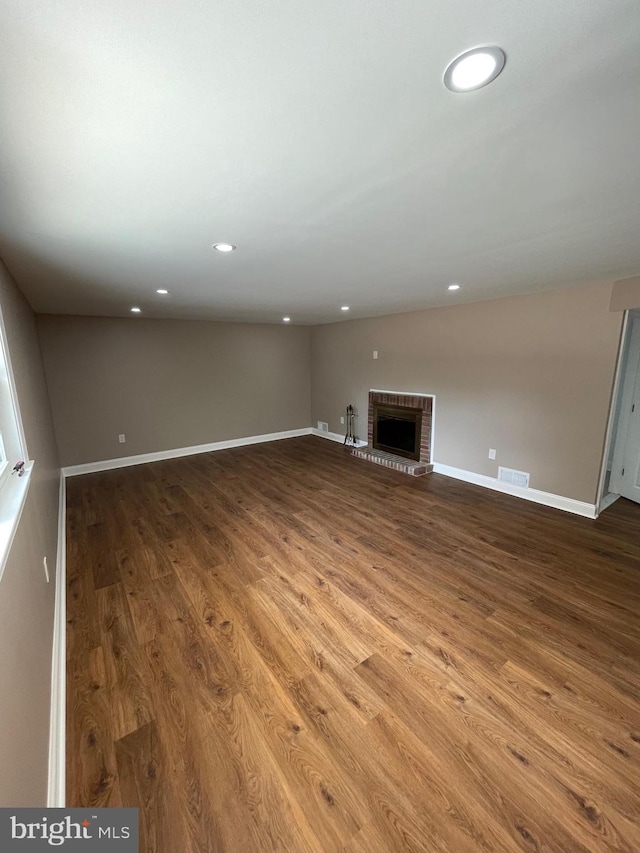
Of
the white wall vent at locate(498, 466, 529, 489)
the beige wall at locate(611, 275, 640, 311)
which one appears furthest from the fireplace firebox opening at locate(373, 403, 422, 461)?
the beige wall at locate(611, 275, 640, 311)

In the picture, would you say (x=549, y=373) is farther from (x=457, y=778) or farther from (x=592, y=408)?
(x=457, y=778)

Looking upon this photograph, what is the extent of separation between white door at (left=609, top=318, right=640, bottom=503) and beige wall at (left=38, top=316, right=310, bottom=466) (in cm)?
480

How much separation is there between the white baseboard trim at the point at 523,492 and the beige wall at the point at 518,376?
2.9 inches

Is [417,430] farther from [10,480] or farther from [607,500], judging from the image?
[10,480]

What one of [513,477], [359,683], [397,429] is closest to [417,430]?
[397,429]

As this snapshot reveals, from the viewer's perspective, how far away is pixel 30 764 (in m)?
1.06

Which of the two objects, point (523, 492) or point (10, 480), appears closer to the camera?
point (10, 480)

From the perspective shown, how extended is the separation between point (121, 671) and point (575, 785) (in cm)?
206

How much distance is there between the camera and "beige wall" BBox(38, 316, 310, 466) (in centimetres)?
465

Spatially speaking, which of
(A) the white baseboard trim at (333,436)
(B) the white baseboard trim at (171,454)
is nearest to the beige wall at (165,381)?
(B) the white baseboard trim at (171,454)

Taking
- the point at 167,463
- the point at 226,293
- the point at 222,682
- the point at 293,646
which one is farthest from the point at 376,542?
the point at 167,463

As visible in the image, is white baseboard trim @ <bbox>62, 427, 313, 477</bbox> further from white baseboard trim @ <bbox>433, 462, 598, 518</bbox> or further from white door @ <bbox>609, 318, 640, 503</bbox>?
white door @ <bbox>609, 318, 640, 503</bbox>

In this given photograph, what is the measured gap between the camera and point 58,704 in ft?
5.05

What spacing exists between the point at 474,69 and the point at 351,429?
540cm
